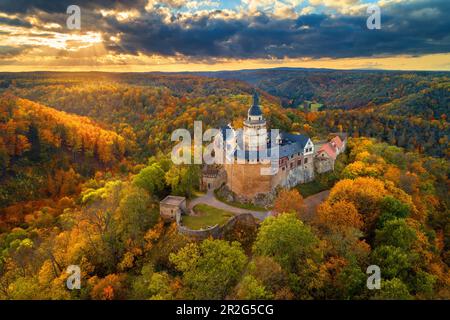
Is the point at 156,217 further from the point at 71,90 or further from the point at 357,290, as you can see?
the point at 71,90

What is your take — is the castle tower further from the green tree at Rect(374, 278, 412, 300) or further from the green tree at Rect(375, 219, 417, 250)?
the green tree at Rect(374, 278, 412, 300)

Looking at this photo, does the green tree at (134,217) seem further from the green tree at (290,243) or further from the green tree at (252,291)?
the green tree at (252,291)

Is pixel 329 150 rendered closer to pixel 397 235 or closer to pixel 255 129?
pixel 255 129

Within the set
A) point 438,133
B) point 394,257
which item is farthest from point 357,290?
point 438,133

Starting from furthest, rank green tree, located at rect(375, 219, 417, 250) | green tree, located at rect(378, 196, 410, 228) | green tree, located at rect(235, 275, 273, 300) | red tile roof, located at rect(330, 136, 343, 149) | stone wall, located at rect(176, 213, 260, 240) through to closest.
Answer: red tile roof, located at rect(330, 136, 343, 149) → green tree, located at rect(378, 196, 410, 228) → stone wall, located at rect(176, 213, 260, 240) → green tree, located at rect(375, 219, 417, 250) → green tree, located at rect(235, 275, 273, 300)

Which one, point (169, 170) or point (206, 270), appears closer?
point (206, 270)

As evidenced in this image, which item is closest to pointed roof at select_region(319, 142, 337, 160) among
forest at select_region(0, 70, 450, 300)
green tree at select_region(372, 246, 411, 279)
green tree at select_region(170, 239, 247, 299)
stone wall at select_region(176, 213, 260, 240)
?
forest at select_region(0, 70, 450, 300)
